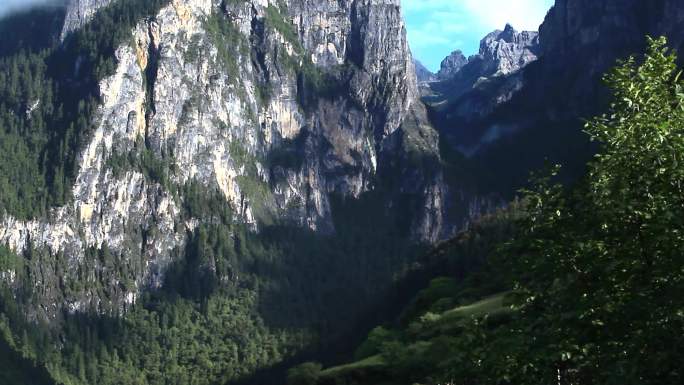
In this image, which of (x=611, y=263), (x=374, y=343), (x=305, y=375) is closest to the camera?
(x=611, y=263)

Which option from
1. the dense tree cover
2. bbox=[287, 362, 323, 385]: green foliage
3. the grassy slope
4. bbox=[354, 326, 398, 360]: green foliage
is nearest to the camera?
the dense tree cover

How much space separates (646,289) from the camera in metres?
14.0

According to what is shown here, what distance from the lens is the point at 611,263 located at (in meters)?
14.7

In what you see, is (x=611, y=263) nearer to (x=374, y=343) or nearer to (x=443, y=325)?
(x=443, y=325)

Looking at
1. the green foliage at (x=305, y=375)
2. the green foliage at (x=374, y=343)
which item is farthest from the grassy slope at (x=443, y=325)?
the green foliage at (x=374, y=343)

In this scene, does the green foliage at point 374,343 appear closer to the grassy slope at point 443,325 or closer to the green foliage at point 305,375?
the green foliage at point 305,375

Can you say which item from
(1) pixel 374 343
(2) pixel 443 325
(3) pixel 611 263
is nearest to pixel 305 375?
(1) pixel 374 343

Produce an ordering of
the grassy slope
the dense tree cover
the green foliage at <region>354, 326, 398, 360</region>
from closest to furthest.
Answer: the dense tree cover, the grassy slope, the green foliage at <region>354, 326, 398, 360</region>

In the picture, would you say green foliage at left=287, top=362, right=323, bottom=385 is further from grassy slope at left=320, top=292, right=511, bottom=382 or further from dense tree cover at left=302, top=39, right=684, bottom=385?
dense tree cover at left=302, top=39, right=684, bottom=385

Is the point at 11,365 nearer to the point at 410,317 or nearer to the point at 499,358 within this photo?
the point at 410,317

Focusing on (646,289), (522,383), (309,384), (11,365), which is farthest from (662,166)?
(11,365)

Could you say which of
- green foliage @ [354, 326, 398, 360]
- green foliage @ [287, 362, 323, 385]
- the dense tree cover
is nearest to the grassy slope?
green foliage @ [287, 362, 323, 385]

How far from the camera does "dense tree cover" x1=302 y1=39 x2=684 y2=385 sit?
13.5 metres

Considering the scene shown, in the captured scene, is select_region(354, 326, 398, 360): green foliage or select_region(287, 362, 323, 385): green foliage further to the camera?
select_region(287, 362, 323, 385): green foliage
